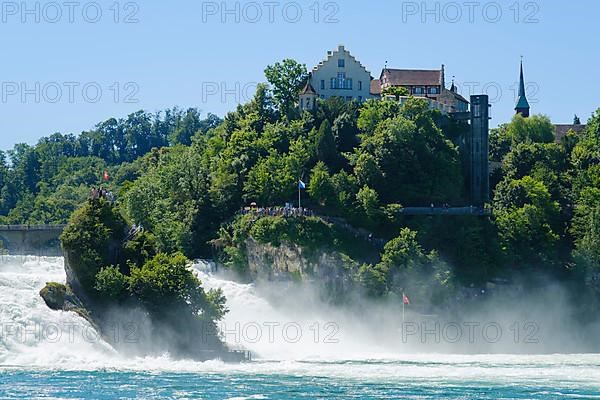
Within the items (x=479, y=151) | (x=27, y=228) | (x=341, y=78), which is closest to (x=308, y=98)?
(x=341, y=78)

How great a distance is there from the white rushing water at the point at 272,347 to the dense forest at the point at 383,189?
510 cm

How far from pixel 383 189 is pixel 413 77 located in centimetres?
2429

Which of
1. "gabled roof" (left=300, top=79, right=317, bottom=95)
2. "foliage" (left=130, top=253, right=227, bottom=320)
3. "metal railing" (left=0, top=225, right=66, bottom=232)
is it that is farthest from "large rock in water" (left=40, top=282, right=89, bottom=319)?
"gabled roof" (left=300, top=79, right=317, bottom=95)

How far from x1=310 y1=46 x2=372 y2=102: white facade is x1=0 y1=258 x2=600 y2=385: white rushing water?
26096 millimetres

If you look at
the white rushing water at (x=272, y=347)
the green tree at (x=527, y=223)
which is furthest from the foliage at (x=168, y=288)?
the green tree at (x=527, y=223)

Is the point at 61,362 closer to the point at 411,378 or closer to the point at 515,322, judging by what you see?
the point at 411,378

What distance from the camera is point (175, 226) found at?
11719 centimetres

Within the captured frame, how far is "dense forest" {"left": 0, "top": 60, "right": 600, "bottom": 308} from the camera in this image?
370 feet

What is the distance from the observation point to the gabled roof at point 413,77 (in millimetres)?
137000

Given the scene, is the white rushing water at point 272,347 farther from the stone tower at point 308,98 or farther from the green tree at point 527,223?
the stone tower at point 308,98

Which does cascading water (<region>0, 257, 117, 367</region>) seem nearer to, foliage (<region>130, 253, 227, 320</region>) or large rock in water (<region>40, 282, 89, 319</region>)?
large rock in water (<region>40, 282, 89, 319</region>)

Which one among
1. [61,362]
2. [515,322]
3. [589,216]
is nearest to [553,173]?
[589,216]

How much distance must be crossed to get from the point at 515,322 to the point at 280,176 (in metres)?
22.8

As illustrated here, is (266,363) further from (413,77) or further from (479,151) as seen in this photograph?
(413,77)
